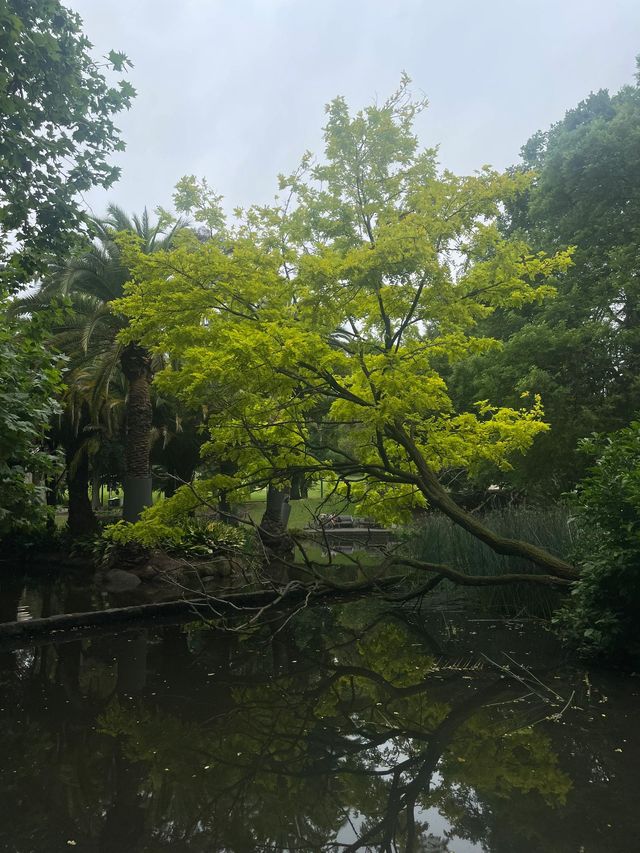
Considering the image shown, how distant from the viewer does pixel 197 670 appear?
21.2 feet

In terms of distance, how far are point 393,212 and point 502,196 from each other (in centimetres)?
121

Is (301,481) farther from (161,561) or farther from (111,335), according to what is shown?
(111,335)

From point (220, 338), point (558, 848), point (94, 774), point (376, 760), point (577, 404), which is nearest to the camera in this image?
point (558, 848)

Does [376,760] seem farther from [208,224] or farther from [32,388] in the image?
[208,224]

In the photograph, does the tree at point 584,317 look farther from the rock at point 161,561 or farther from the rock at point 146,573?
the rock at point 146,573

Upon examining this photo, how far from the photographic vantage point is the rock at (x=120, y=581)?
42.9 feet

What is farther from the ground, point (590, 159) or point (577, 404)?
point (590, 159)

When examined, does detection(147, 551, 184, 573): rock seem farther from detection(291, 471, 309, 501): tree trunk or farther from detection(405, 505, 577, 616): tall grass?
detection(405, 505, 577, 616): tall grass

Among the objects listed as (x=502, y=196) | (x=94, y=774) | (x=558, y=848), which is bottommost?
(x=558, y=848)

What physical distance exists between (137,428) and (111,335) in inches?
92.7

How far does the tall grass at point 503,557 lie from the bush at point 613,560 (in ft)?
6.57

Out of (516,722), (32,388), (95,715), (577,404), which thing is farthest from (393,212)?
(577,404)

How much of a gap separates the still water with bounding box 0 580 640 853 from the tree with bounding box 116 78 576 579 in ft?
7.38

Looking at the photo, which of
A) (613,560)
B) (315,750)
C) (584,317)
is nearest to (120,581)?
(315,750)
